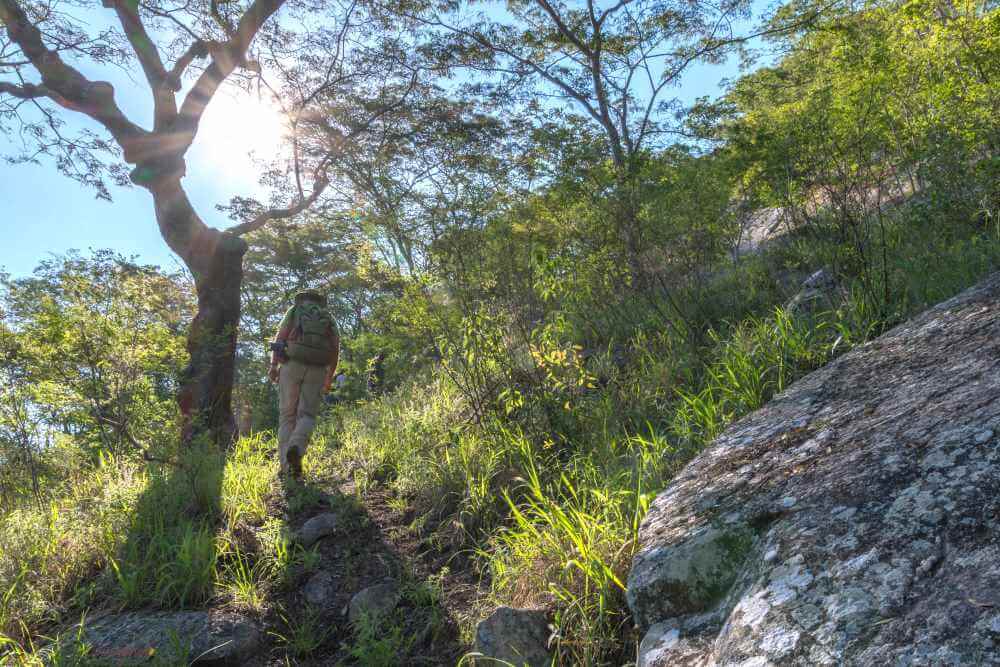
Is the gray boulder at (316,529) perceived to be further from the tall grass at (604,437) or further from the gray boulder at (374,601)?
the gray boulder at (374,601)

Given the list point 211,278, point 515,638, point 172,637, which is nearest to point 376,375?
point 211,278

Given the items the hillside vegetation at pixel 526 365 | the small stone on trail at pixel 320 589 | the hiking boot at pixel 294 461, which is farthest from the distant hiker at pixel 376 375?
the small stone on trail at pixel 320 589

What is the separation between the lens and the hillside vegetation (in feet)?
9.21

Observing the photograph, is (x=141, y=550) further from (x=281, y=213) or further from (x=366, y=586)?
(x=281, y=213)

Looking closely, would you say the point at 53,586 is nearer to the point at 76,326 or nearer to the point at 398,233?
the point at 76,326

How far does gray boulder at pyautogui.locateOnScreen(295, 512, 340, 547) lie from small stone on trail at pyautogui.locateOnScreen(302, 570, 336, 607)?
0.44m

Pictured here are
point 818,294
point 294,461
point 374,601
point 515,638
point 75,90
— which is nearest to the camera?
point 515,638

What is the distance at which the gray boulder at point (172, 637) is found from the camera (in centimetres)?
233

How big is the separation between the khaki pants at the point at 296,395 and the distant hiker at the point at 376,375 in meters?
4.12

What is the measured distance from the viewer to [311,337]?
5.07 m

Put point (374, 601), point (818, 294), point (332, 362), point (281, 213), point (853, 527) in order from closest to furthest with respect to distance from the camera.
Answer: point (853, 527)
point (374, 601)
point (818, 294)
point (332, 362)
point (281, 213)

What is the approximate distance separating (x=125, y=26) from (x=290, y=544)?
340 inches

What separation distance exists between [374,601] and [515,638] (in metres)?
1.13

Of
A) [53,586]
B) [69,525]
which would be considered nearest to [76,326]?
[69,525]
